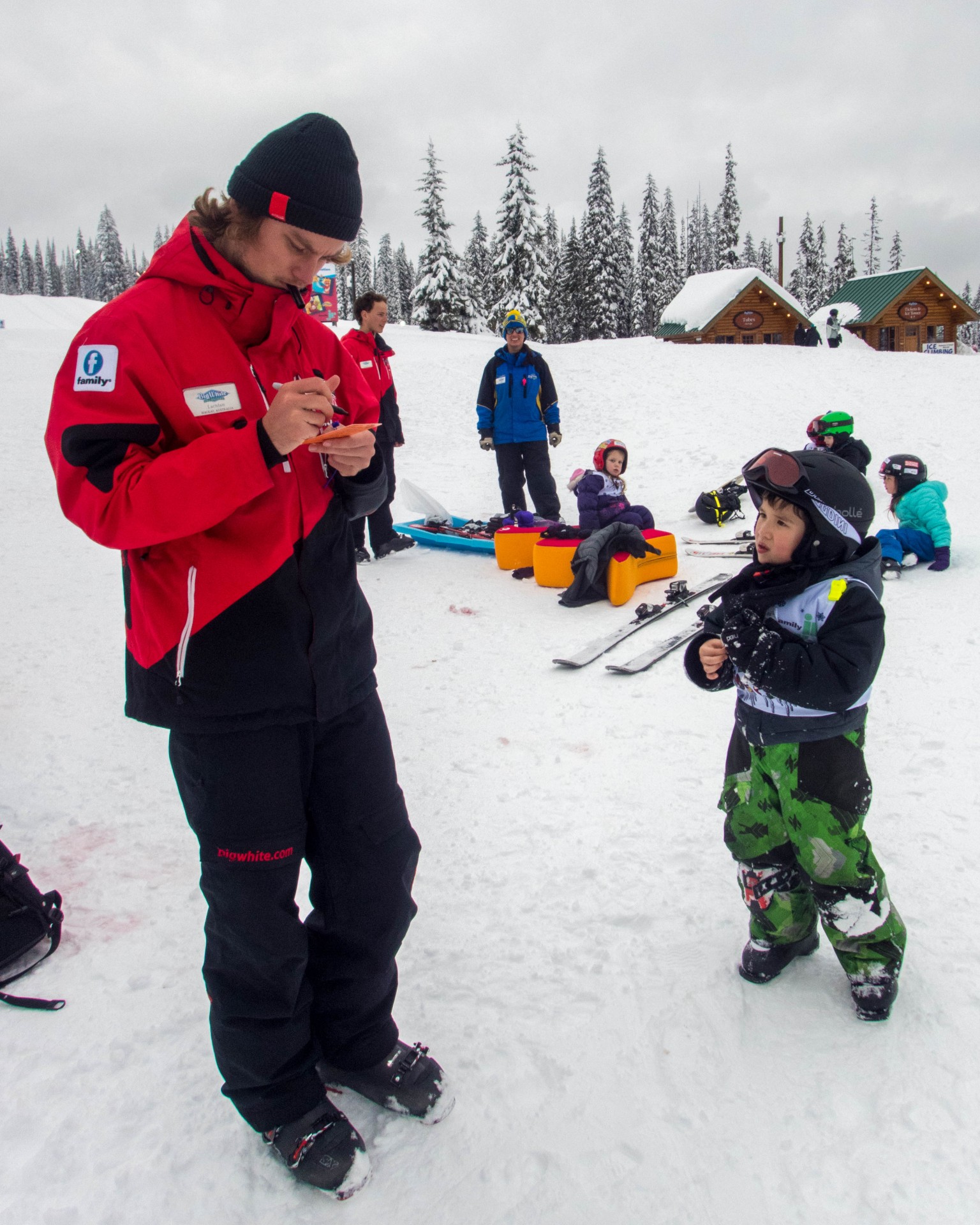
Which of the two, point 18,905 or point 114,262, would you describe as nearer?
point 18,905

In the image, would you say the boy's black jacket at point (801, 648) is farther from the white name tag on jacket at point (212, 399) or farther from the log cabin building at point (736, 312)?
the log cabin building at point (736, 312)

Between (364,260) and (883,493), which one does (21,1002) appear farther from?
(364,260)

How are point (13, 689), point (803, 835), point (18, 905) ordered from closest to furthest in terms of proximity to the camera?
point (803, 835) < point (18, 905) < point (13, 689)

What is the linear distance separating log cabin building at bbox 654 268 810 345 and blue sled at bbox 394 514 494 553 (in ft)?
65.2

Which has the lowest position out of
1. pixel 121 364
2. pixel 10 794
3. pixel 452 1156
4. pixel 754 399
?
pixel 452 1156

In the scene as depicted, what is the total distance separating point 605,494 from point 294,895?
553cm

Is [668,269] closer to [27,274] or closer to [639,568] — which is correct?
[639,568]

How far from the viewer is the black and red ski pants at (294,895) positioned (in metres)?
1.67

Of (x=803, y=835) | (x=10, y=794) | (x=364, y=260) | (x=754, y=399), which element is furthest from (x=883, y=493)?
(x=364, y=260)

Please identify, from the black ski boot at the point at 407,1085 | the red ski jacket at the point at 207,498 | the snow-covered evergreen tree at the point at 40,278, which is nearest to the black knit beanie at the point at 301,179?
the red ski jacket at the point at 207,498

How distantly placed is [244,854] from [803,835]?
1444 mm

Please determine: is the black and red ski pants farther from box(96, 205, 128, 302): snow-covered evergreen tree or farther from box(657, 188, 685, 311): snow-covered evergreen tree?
box(96, 205, 128, 302): snow-covered evergreen tree

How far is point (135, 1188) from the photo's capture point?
5.78 ft

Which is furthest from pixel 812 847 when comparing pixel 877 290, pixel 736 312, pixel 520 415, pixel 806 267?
pixel 806 267
